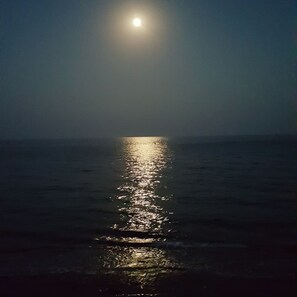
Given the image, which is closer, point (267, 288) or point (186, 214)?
point (267, 288)

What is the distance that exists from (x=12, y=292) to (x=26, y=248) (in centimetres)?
496

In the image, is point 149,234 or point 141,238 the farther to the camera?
point 149,234

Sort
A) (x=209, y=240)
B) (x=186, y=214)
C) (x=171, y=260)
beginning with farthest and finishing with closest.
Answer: (x=186, y=214)
(x=209, y=240)
(x=171, y=260)

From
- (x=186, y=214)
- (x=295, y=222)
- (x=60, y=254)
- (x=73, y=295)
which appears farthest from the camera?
(x=186, y=214)

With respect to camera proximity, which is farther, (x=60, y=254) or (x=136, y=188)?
(x=136, y=188)

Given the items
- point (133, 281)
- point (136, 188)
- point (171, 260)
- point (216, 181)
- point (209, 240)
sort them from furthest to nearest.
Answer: point (216, 181) → point (136, 188) → point (209, 240) → point (171, 260) → point (133, 281)

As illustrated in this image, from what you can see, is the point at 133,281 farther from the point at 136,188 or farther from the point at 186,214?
the point at 136,188

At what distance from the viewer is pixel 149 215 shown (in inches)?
887

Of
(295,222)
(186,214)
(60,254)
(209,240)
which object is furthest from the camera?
(186,214)

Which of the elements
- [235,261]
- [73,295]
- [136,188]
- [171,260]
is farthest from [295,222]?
[136,188]

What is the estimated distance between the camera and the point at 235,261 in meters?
13.4

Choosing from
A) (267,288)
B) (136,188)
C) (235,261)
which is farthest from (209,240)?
(136,188)

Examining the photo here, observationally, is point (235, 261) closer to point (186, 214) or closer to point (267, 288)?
point (267, 288)

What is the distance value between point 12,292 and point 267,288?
26.5ft
